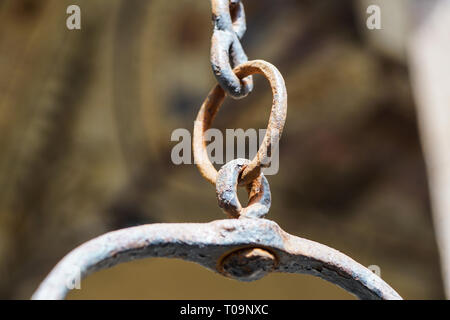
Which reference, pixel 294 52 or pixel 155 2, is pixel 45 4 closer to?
pixel 155 2

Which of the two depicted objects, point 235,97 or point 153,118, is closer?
point 235,97

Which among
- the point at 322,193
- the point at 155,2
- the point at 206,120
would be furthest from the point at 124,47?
the point at 206,120

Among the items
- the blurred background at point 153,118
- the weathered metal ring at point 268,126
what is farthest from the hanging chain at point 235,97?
the blurred background at point 153,118

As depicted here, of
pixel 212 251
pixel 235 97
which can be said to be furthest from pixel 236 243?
pixel 235 97

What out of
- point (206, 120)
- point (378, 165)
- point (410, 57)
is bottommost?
point (206, 120)

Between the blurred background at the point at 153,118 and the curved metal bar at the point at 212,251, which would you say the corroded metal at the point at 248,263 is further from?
the blurred background at the point at 153,118

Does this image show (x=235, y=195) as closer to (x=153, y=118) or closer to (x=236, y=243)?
(x=236, y=243)
